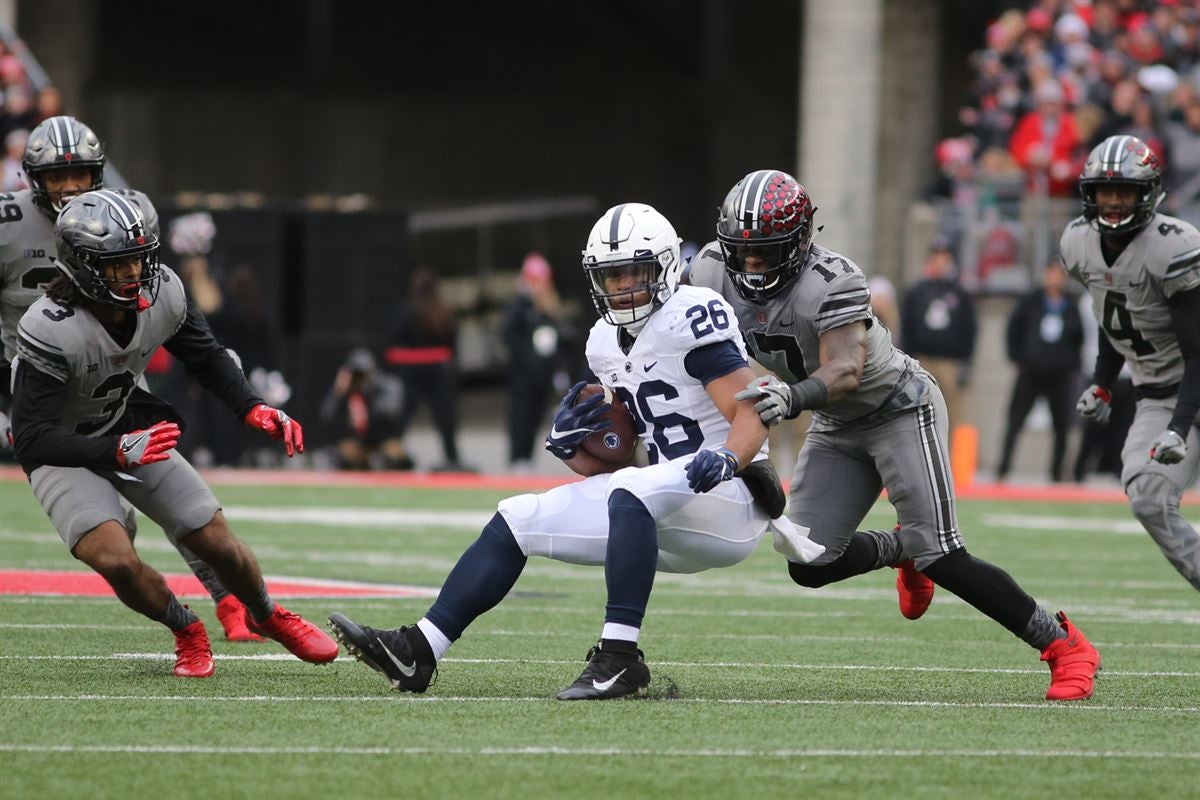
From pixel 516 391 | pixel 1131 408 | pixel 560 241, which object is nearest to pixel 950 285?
pixel 1131 408

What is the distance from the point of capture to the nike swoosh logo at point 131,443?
547 centimetres

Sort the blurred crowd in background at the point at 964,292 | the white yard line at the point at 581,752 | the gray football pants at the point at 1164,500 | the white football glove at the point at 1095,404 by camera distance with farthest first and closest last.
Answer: the blurred crowd in background at the point at 964,292 → the white football glove at the point at 1095,404 → the gray football pants at the point at 1164,500 → the white yard line at the point at 581,752

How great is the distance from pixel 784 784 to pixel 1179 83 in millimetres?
12903

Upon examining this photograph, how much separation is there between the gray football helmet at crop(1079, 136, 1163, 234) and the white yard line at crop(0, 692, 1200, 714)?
6.46 feet

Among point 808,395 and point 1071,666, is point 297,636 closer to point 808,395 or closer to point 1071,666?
point 808,395

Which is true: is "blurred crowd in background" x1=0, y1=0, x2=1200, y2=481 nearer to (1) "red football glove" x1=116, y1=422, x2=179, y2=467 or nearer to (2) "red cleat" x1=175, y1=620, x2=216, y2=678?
(2) "red cleat" x1=175, y1=620, x2=216, y2=678

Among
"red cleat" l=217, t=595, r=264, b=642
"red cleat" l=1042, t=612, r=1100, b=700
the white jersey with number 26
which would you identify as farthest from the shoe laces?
"red cleat" l=1042, t=612, r=1100, b=700

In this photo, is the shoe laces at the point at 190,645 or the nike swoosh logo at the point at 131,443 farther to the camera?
the shoe laces at the point at 190,645

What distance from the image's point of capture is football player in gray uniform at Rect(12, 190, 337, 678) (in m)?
5.65

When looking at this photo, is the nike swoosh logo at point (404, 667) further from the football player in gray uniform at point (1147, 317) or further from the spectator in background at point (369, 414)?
the spectator in background at point (369, 414)

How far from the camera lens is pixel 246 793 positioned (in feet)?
13.6

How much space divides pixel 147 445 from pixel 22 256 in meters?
1.82

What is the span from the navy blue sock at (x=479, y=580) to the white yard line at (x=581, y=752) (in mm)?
821

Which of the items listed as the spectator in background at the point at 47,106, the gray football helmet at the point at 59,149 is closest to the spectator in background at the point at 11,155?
the spectator in background at the point at 47,106
